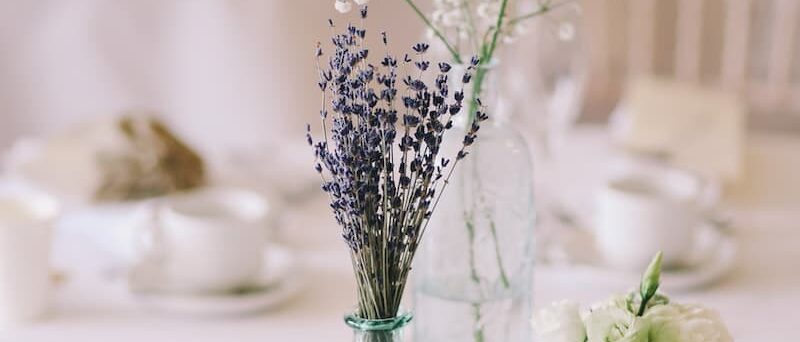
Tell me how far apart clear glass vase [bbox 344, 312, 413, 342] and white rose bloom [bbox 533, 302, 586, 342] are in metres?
0.09

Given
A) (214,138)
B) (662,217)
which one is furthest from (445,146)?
(214,138)

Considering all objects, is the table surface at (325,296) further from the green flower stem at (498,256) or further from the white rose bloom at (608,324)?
the white rose bloom at (608,324)

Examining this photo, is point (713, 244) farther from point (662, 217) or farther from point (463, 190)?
point (463, 190)

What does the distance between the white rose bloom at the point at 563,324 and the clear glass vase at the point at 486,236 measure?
0.13 meters

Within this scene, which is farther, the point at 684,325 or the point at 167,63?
the point at 167,63

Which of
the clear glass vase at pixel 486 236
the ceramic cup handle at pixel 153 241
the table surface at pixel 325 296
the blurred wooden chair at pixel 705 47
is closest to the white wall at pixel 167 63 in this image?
the blurred wooden chair at pixel 705 47

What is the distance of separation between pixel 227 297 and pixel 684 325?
54 centimetres

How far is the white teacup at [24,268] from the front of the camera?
1.03 meters

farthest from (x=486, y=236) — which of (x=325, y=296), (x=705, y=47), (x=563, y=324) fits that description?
(x=705, y=47)

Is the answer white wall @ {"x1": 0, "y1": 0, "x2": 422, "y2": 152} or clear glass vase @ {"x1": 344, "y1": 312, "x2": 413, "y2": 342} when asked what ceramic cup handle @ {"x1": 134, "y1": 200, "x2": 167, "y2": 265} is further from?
white wall @ {"x1": 0, "y1": 0, "x2": 422, "y2": 152}

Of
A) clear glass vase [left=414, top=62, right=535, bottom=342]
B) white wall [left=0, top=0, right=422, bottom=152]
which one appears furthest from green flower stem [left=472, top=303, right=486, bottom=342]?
white wall [left=0, top=0, right=422, bottom=152]

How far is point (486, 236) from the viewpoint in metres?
0.86

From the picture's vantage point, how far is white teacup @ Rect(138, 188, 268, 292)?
1077mm

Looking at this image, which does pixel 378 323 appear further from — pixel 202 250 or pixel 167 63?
pixel 167 63
